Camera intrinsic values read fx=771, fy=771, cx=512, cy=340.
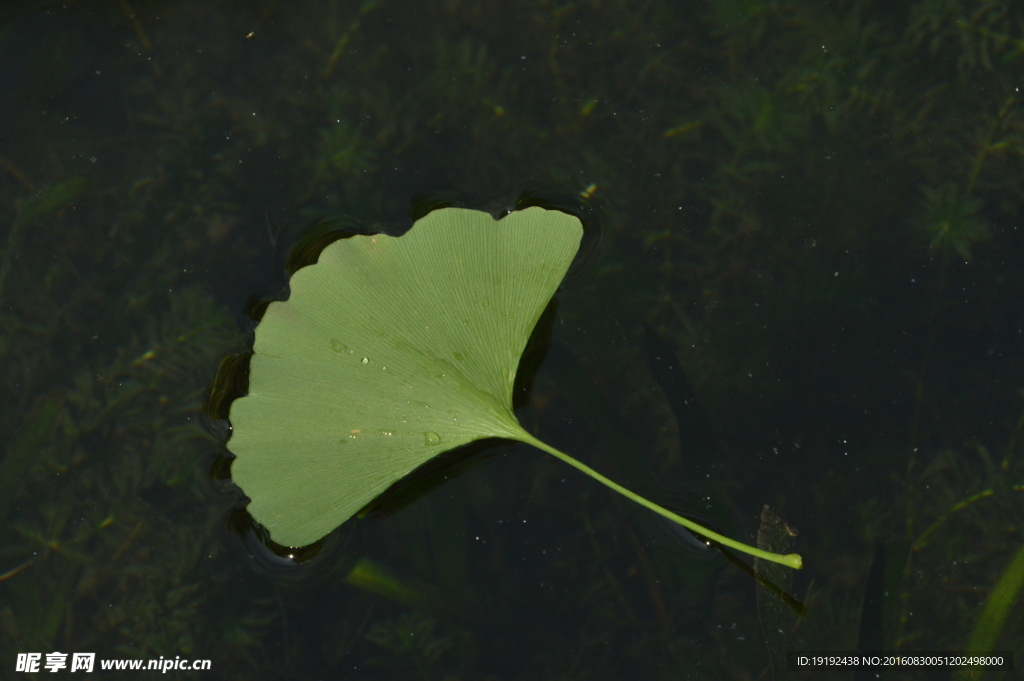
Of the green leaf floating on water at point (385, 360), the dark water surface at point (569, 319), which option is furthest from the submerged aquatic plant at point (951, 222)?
the green leaf floating on water at point (385, 360)

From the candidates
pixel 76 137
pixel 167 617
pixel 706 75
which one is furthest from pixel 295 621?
pixel 706 75

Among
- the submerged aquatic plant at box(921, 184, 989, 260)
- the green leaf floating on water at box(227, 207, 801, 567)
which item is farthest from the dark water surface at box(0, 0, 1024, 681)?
the green leaf floating on water at box(227, 207, 801, 567)

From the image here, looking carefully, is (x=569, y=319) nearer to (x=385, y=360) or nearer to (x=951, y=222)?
(x=385, y=360)

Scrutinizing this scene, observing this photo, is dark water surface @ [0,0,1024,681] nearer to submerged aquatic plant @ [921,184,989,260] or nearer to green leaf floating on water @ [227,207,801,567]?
submerged aquatic plant @ [921,184,989,260]

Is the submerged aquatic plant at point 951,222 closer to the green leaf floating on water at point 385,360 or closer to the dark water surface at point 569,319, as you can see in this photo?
the dark water surface at point 569,319

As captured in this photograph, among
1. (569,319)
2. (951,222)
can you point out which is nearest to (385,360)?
(569,319)

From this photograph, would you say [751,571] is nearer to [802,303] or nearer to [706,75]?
[802,303]
